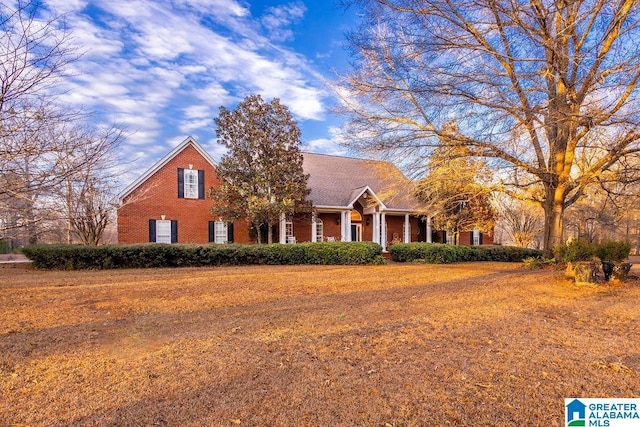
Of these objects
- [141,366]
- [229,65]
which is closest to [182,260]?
[229,65]

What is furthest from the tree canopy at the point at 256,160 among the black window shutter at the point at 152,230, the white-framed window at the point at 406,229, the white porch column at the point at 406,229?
the white-framed window at the point at 406,229

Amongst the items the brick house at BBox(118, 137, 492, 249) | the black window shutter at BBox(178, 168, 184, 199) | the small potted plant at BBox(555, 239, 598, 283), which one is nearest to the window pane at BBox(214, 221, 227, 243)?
the brick house at BBox(118, 137, 492, 249)

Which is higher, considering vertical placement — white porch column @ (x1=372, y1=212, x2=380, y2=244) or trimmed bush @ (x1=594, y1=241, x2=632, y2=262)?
white porch column @ (x1=372, y1=212, x2=380, y2=244)

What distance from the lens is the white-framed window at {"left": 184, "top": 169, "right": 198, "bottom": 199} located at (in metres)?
17.1

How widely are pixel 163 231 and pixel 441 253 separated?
12.7 meters

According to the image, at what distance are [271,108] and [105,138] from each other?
30.9 ft

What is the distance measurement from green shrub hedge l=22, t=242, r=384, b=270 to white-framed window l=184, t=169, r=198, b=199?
5302 millimetres

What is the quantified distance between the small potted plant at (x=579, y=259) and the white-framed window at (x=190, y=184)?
14808 millimetres

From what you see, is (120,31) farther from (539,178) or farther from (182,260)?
(539,178)

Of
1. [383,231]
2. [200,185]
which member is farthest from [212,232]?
[383,231]

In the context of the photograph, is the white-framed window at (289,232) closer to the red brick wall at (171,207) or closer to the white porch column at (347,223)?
the red brick wall at (171,207)

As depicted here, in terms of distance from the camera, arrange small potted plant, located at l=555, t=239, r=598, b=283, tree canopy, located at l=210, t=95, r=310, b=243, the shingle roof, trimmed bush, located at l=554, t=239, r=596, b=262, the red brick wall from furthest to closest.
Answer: the shingle roof
the red brick wall
tree canopy, located at l=210, t=95, r=310, b=243
trimmed bush, located at l=554, t=239, r=596, b=262
small potted plant, located at l=555, t=239, r=598, b=283

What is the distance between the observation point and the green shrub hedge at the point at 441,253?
51.6 feet

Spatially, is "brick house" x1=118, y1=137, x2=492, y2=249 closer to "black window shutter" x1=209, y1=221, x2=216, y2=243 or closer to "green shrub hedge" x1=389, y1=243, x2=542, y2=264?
"black window shutter" x1=209, y1=221, x2=216, y2=243
